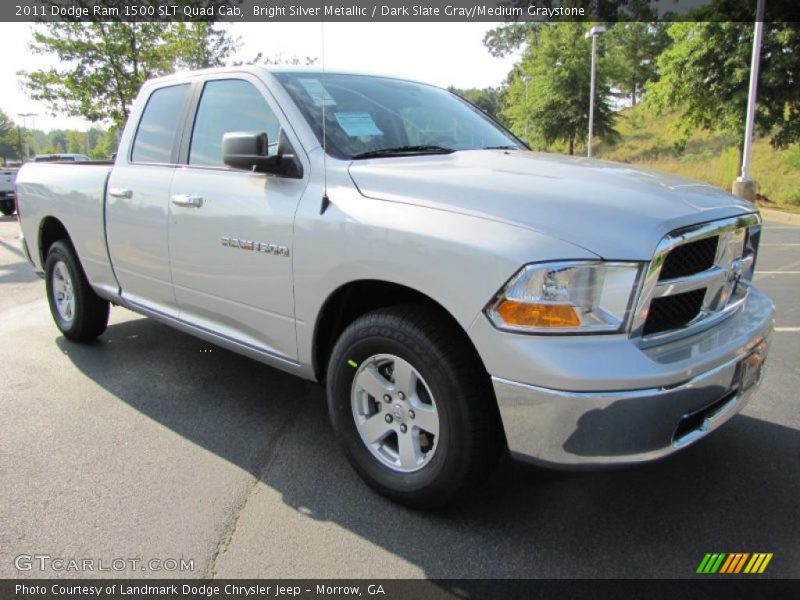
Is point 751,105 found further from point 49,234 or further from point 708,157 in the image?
point 708,157

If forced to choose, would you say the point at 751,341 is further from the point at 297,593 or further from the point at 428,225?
the point at 297,593

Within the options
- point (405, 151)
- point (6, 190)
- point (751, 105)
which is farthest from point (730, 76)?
point (6, 190)

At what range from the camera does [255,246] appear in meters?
3.08

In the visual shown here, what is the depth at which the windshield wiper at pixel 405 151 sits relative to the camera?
3.03m

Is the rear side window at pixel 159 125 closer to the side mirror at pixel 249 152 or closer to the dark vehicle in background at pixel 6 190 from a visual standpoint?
the side mirror at pixel 249 152

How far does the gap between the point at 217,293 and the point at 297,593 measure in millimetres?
1703

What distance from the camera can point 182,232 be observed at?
3543mm

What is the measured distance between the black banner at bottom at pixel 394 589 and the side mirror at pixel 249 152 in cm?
178

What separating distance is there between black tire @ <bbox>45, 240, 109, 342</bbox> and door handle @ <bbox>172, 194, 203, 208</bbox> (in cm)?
174

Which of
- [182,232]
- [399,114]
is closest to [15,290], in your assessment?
[182,232]

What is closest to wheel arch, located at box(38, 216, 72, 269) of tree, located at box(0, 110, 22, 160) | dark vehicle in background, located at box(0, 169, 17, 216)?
dark vehicle in background, located at box(0, 169, 17, 216)

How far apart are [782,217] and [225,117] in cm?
1442

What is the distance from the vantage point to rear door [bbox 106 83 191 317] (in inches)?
149

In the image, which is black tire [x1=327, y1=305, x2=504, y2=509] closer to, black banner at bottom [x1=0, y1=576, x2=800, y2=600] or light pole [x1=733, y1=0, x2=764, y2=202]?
black banner at bottom [x1=0, y1=576, x2=800, y2=600]
